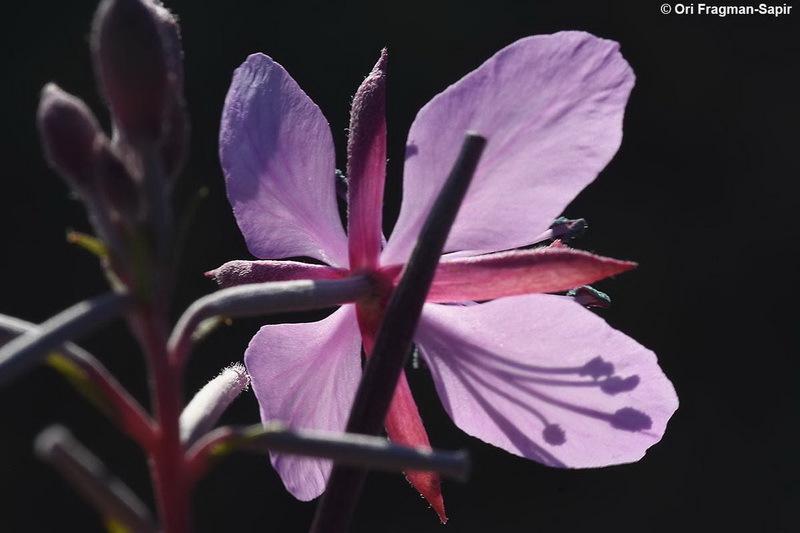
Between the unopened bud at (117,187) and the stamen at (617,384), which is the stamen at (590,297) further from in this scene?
the unopened bud at (117,187)

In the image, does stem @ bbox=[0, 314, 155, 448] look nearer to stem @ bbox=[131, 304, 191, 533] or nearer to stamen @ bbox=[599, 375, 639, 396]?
stem @ bbox=[131, 304, 191, 533]

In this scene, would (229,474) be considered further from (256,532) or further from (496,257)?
(496,257)

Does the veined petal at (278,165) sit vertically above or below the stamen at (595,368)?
above

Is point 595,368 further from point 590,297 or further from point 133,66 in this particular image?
point 133,66

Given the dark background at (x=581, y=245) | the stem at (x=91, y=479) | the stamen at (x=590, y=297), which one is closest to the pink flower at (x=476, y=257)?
the stamen at (x=590, y=297)

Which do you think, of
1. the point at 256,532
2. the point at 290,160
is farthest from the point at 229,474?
the point at 290,160
